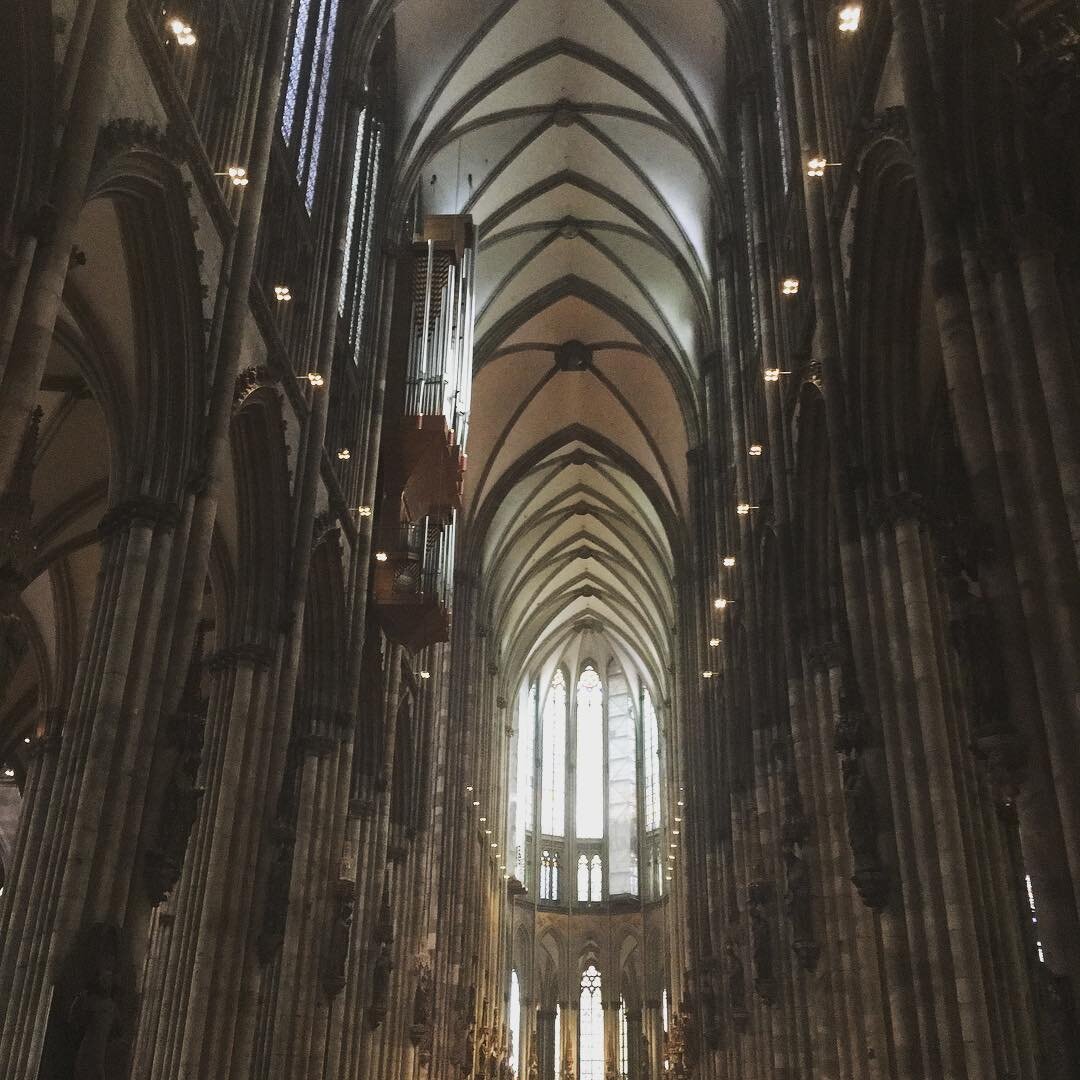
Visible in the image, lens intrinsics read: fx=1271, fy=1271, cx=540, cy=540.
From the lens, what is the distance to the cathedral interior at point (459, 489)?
9.37 m

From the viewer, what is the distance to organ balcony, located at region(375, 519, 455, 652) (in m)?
22.5

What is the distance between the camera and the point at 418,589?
22.7m

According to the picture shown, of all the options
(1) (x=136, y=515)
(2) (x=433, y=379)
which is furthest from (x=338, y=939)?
(2) (x=433, y=379)

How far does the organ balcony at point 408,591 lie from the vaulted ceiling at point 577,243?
745 centimetres

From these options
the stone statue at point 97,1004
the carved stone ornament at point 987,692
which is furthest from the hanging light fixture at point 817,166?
the stone statue at point 97,1004

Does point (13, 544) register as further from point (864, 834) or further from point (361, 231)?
point (361, 231)

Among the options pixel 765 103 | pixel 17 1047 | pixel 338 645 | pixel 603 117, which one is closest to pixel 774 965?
pixel 338 645

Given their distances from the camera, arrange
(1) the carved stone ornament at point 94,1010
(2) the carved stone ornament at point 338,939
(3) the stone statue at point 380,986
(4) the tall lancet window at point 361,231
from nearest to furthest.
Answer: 1. (1) the carved stone ornament at point 94,1010
2. (2) the carved stone ornament at point 338,939
3. (4) the tall lancet window at point 361,231
4. (3) the stone statue at point 380,986

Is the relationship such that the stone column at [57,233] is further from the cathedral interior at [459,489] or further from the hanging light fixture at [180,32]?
the hanging light fixture at [180,32]

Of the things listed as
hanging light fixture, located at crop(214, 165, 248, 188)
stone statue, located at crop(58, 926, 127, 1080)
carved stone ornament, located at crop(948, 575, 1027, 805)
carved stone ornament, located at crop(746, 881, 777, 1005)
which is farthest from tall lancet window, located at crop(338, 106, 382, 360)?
carved stone ornament, located at crop(948, 575, 1027, 805)

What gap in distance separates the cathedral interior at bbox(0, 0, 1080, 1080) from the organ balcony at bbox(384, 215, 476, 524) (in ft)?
0.33

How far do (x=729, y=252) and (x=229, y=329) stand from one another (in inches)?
572

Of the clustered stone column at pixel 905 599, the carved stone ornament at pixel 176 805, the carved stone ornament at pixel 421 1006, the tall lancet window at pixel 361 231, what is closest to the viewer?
the clustered stone column at pixel 905 599

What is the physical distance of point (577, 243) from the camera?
110ft
